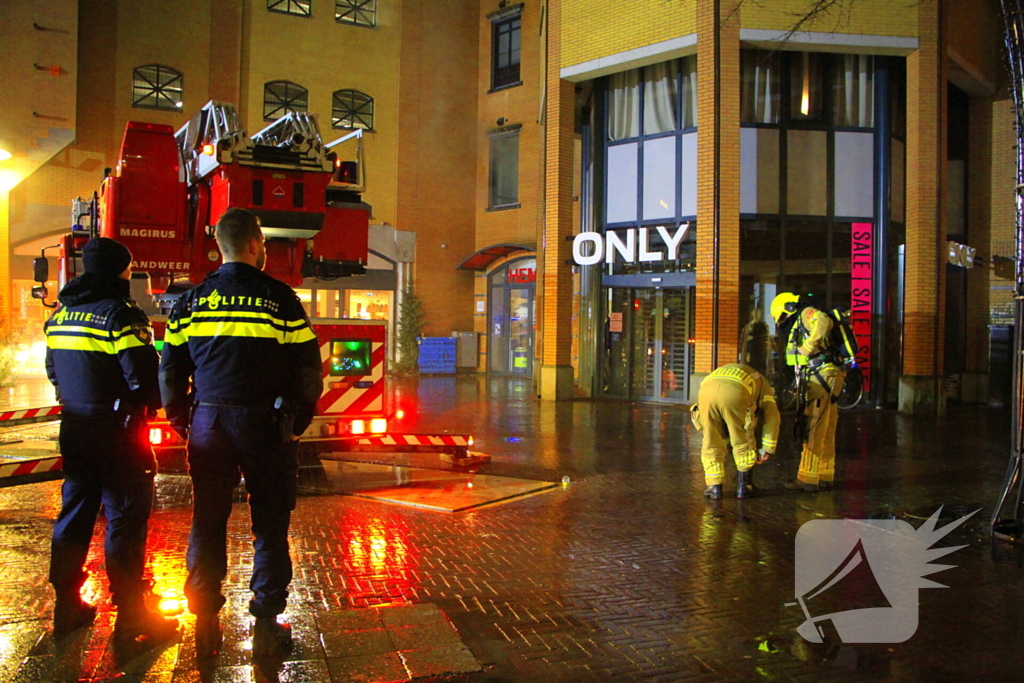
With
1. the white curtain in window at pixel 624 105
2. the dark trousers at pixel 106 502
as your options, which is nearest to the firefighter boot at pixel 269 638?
the dark trousers at pixel 106 502

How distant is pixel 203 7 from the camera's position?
22750mm

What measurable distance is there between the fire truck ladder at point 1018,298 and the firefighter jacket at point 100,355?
5.91 m

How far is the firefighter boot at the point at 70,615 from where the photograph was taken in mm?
4098

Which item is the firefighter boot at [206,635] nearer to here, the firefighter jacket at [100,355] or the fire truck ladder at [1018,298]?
the firefighter jacket at [100,355]

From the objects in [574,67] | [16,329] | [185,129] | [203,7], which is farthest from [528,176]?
[185,129]

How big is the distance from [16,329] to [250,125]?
26.2 feet

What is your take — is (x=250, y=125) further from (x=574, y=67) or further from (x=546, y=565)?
(x=546, y=565)

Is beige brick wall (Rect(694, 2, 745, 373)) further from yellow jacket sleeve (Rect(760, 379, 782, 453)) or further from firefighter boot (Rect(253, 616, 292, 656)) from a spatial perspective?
firefighter boot (Rect(253, 616, 292, 656))

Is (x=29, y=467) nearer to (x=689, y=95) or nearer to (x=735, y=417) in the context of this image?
(x=735, y=417)

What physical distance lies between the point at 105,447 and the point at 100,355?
1.48ft

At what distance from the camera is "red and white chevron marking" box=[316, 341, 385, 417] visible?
7938 millimetres

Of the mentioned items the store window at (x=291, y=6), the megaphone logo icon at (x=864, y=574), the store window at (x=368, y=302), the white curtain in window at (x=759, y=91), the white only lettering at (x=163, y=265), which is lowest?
the megaphone logo icon at (x=864, y=574)

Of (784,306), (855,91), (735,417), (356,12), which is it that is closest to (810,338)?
(784,306)

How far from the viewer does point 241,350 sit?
12.3 ft
